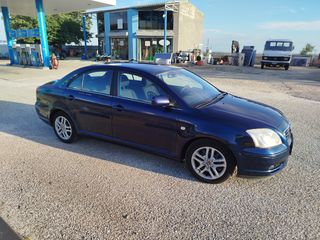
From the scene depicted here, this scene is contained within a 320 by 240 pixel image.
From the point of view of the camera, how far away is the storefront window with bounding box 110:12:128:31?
104 feet

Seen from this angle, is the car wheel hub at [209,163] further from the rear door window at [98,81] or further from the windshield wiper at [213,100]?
the rear door window at [98,81]

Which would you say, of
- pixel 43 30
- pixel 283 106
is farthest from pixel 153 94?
pixel 43 30

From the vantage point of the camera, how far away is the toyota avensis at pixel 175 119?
292cm

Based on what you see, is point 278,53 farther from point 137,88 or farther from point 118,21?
point 118,21

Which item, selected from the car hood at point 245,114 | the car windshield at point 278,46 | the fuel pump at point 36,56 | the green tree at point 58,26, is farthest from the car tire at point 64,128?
the green tree at point 58,26

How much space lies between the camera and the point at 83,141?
4578 millimetres

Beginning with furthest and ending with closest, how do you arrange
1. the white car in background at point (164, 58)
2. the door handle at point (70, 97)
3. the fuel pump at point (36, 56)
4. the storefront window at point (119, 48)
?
the storefront window at point (119, 48) → the white car in background at point (164, 58) → the fuel pump at point (36, 56) → the door handle at point (70, 97)

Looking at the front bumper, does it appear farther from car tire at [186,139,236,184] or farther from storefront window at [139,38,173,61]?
storefront window at [139,38,173,61]

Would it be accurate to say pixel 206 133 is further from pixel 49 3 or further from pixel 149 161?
pixel 49 3

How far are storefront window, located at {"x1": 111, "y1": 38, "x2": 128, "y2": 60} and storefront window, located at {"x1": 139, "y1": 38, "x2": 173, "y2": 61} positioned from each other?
2.48 meters

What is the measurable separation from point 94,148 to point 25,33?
2058cm

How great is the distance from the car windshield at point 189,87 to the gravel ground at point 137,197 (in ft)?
3.55

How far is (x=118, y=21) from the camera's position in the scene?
106 feet

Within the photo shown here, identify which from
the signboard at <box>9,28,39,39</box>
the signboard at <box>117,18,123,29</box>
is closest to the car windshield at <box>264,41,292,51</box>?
the signboard at <box>117,18,123,29</box>
